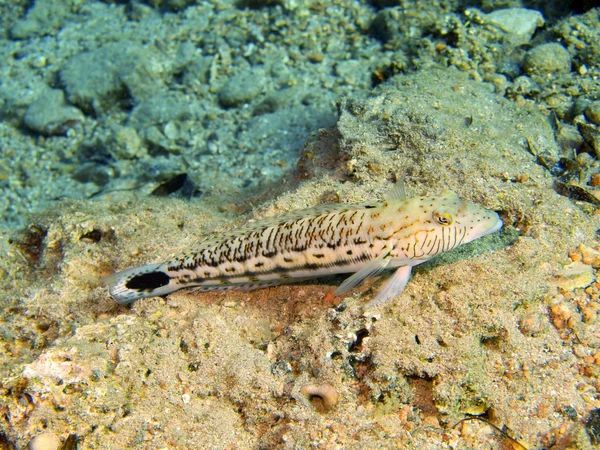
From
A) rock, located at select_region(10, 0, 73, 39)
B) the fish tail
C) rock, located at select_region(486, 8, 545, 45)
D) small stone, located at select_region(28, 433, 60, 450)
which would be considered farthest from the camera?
rock, located at select_region(10, 0, 73, 39)

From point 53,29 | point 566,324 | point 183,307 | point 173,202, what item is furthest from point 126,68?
point 566,324

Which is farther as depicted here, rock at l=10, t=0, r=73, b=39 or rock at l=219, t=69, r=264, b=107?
rock at l=10, t=0, r=73, b=39

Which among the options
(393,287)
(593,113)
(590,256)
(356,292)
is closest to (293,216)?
(356,292)

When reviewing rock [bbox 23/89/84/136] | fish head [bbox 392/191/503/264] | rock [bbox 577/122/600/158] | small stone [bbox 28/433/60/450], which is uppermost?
fish head [bbox 392/191/503/264]

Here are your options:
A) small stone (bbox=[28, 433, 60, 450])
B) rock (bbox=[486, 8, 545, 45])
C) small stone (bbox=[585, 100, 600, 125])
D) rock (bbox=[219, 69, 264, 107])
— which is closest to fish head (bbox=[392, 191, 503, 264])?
small stone (bbox=[28, 433, 60, 450])

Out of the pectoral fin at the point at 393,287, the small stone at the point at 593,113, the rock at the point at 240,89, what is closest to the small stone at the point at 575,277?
the pectoral fin at the point at 393,287

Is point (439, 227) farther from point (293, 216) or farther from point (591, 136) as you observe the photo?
point (591, 136)

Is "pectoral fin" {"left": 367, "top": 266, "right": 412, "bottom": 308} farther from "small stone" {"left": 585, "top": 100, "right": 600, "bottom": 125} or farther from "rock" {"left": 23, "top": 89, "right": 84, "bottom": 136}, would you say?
"rock" {"left": 23, "top": 89, "right": 84, "bottom": 136}

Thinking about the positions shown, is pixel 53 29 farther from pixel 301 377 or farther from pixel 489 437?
pixel 489 437
